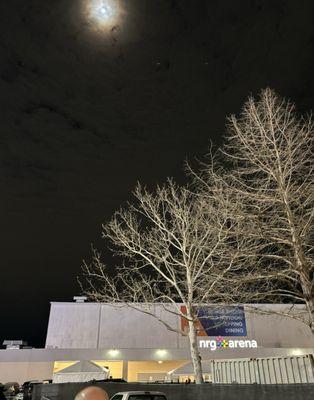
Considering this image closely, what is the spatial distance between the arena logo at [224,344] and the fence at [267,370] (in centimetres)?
2583

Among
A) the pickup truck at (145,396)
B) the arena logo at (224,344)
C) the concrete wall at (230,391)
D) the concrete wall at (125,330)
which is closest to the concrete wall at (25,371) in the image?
the concrete wall at (125,330)

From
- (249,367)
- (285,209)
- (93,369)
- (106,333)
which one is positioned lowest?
(249,367)

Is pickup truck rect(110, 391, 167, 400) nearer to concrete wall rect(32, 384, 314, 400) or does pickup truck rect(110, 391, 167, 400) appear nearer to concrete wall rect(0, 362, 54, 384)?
concrete wall rect(32, 384, 314, 400)

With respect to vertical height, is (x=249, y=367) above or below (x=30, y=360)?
below

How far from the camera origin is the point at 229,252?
601 inches

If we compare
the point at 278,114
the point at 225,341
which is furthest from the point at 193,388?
the point at 225,341

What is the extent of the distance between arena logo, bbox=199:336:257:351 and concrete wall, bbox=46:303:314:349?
758mm

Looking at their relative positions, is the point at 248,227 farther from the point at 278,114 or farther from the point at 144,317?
the point at 144,317

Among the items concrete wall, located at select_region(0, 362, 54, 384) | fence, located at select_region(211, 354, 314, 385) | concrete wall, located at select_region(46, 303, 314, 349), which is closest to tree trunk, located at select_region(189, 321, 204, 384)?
fence, located at select_region(211, 354, 314, 385)

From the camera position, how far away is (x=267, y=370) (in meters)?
13.2

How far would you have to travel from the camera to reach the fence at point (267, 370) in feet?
37.5

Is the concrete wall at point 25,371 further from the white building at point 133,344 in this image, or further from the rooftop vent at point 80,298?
the rooftop vent at point 80,298

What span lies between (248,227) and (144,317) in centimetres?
3225

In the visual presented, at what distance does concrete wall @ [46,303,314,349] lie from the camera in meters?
42.0
